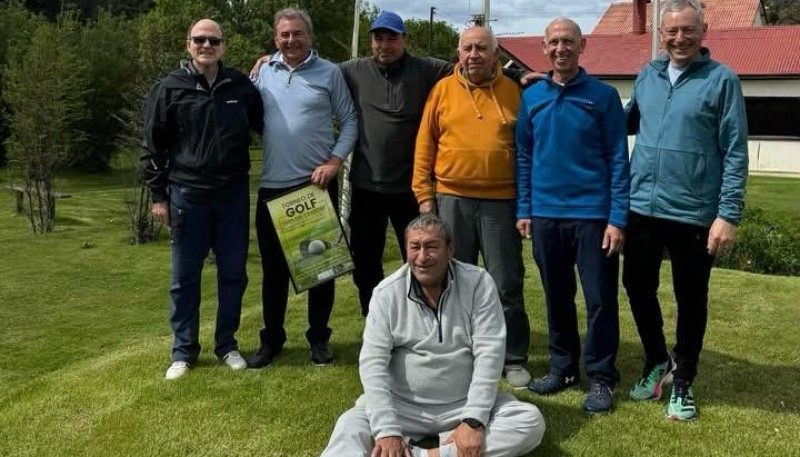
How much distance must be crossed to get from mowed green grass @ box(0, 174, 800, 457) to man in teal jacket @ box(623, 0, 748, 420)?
387 mm

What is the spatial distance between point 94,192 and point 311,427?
19.4 m

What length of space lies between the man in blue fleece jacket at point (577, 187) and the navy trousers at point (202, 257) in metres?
1.67

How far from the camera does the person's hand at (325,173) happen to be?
446 centimetres

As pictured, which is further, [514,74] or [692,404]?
[514,74]

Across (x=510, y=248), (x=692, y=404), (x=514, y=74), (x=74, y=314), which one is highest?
(x=514, y=74)

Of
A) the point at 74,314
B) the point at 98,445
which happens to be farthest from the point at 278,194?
the point at 74,314

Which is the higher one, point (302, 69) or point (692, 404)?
point (302, 69)

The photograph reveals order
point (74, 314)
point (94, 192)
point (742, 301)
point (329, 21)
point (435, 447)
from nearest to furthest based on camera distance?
point (435, 447), point (742, 301), point (74, 314), point (94, 192), point (329, 21)

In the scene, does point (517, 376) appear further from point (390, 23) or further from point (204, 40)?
point (204, 40)

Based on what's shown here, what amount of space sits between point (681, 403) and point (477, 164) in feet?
5.24

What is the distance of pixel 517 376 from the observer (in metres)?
4.35

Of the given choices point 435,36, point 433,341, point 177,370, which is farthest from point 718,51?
point 435,36

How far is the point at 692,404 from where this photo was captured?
12.9 ft

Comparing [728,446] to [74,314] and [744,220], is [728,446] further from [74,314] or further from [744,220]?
[744,220]
